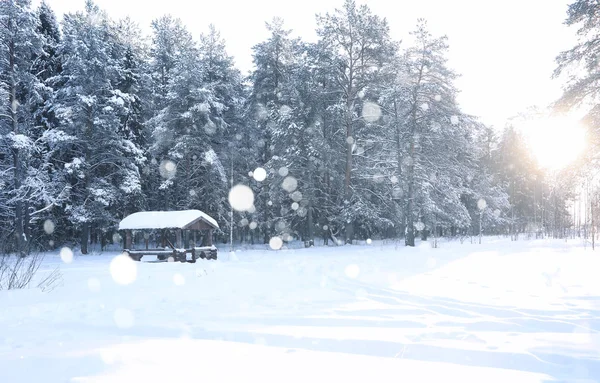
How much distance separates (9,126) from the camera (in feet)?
76.0

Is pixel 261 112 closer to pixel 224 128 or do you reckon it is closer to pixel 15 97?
pixel 224 128

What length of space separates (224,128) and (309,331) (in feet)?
84.4

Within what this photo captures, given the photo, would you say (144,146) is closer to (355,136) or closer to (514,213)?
(355,136)

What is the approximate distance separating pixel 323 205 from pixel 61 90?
18291 millimetres

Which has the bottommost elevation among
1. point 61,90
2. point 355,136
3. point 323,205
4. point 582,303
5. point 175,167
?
point 582,303

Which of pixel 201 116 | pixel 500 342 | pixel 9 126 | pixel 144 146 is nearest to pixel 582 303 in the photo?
pixel 500 342

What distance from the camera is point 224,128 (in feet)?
99.1

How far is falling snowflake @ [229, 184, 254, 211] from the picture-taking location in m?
30.8

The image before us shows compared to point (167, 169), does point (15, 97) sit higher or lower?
higher

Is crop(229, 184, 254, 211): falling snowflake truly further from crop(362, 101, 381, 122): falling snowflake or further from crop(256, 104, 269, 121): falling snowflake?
crop(362, 101, 381, 122): falling snowflake

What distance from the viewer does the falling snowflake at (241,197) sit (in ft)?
101

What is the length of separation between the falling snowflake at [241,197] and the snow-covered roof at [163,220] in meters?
Result: 9.42

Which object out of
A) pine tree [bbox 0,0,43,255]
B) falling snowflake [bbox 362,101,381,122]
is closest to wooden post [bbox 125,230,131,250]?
pine tree [bbox 0,0,43,255]

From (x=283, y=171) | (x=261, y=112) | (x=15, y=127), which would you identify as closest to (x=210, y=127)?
(x=261, y=112)
